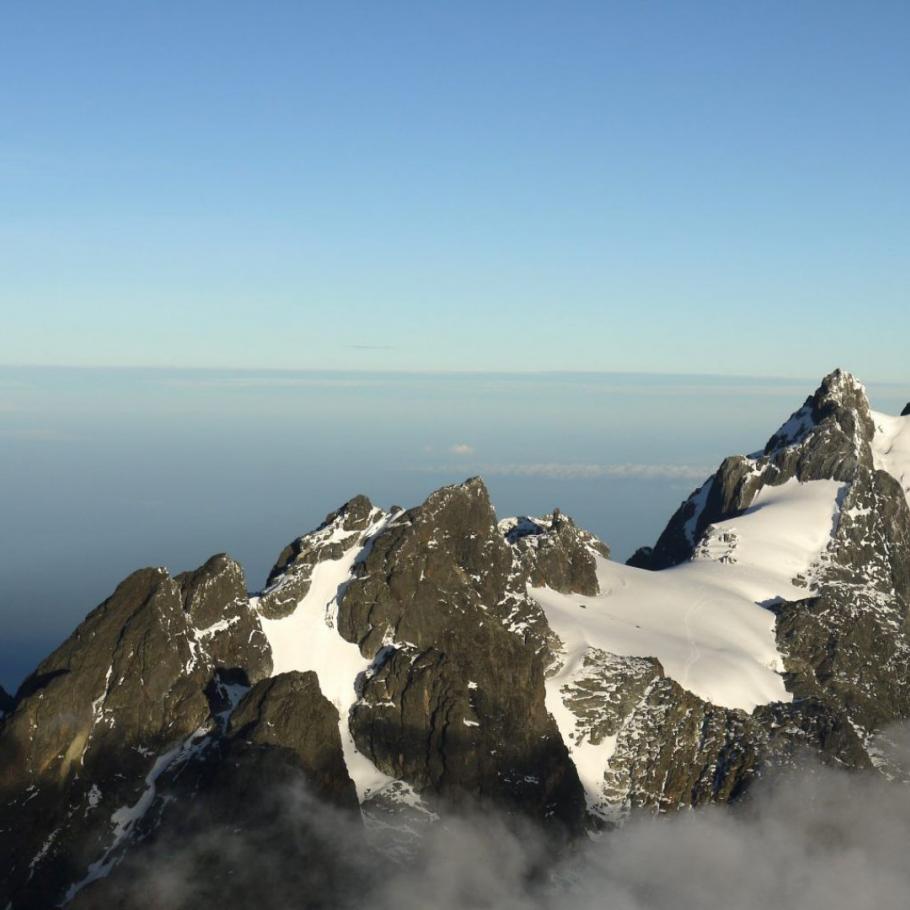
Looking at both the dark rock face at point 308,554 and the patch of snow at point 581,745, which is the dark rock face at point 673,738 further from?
the dark rock face at point 308,554

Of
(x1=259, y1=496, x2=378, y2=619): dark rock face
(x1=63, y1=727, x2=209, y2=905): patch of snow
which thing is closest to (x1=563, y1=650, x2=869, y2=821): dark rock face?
(x1=259, y1=496, x2=378, y2=619): dark rock face

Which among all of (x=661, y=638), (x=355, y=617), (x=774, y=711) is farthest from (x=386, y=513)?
(x=774, y=711)

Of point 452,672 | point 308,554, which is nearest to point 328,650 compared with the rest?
point 308,554

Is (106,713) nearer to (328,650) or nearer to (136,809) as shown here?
(136,809)

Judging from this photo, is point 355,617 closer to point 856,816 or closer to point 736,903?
point 736,903

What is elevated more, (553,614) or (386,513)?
(386,513)

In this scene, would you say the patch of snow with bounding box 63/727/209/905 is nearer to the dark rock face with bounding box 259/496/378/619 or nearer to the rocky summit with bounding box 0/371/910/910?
the rocky summit with bounding box 0/371/910/910

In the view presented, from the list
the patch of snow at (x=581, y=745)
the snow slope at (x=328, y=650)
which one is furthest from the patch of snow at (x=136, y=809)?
the patch of snow at (x=581, y=745)

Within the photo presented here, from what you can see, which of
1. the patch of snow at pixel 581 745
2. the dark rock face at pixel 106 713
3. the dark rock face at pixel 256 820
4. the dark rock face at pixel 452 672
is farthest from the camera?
the patch of snow at pixel 581 745
